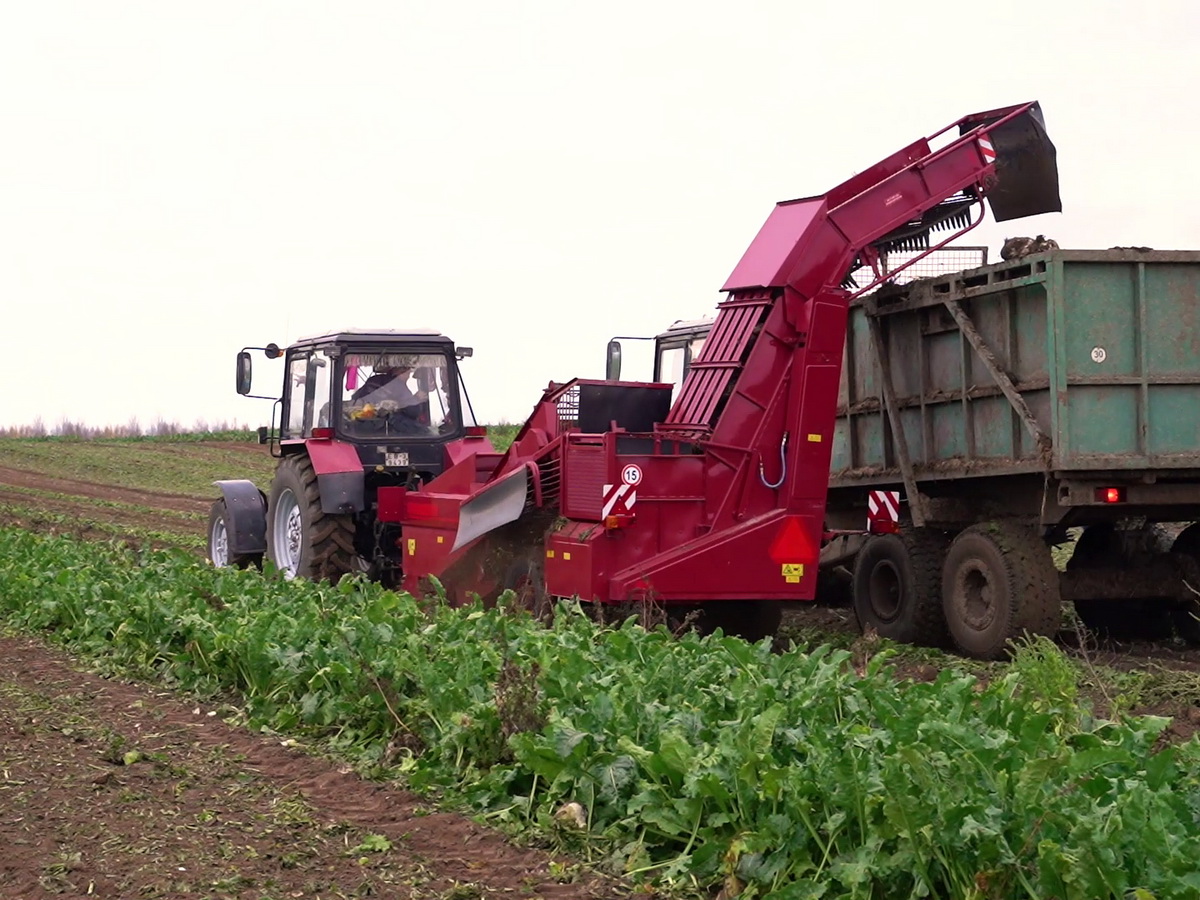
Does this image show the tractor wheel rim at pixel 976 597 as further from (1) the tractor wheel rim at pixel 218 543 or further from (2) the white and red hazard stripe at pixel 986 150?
(1) the tractor wheel rim at pixel 218 543

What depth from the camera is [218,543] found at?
15836mm

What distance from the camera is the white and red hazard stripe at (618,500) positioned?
10.0 m

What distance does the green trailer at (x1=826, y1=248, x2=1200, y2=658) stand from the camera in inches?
397

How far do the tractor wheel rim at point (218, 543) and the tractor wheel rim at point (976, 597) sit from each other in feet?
25.4

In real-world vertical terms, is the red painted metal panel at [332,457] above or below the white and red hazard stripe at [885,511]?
above

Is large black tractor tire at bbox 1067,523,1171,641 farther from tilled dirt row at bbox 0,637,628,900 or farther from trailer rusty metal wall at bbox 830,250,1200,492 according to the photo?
tilled dirt row at bbox 0,637,628,900

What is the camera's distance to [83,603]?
1079 centimetres

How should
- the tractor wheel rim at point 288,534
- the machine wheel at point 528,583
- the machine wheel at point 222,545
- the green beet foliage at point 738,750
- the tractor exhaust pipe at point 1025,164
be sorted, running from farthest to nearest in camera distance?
1. the machine wheel at point 222,545
2. the tractor wheel rim at point 288,534
3. the tractor exhaust pipe at point 1025,164
4. the machine wheel at point 528,583
5. the green beet foliage at point 738,750

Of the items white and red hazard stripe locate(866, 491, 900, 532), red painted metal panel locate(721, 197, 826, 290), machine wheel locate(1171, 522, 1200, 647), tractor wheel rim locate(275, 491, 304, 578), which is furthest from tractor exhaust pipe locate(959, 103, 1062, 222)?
tractor wheel rim locate(275, 491, 304, 578)

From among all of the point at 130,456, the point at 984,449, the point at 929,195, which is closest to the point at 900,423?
the point at 984,449

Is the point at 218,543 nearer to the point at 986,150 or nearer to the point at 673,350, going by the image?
the point at 673,350

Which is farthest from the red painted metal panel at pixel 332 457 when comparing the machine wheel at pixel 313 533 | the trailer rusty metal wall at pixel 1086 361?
the trailer rusty metal wall at pixel 1086 361

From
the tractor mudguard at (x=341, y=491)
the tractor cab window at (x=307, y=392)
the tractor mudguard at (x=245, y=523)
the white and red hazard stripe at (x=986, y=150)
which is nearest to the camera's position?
the white and red hazard stripe at (x=986, y=150)

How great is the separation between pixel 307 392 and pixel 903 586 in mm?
5598
